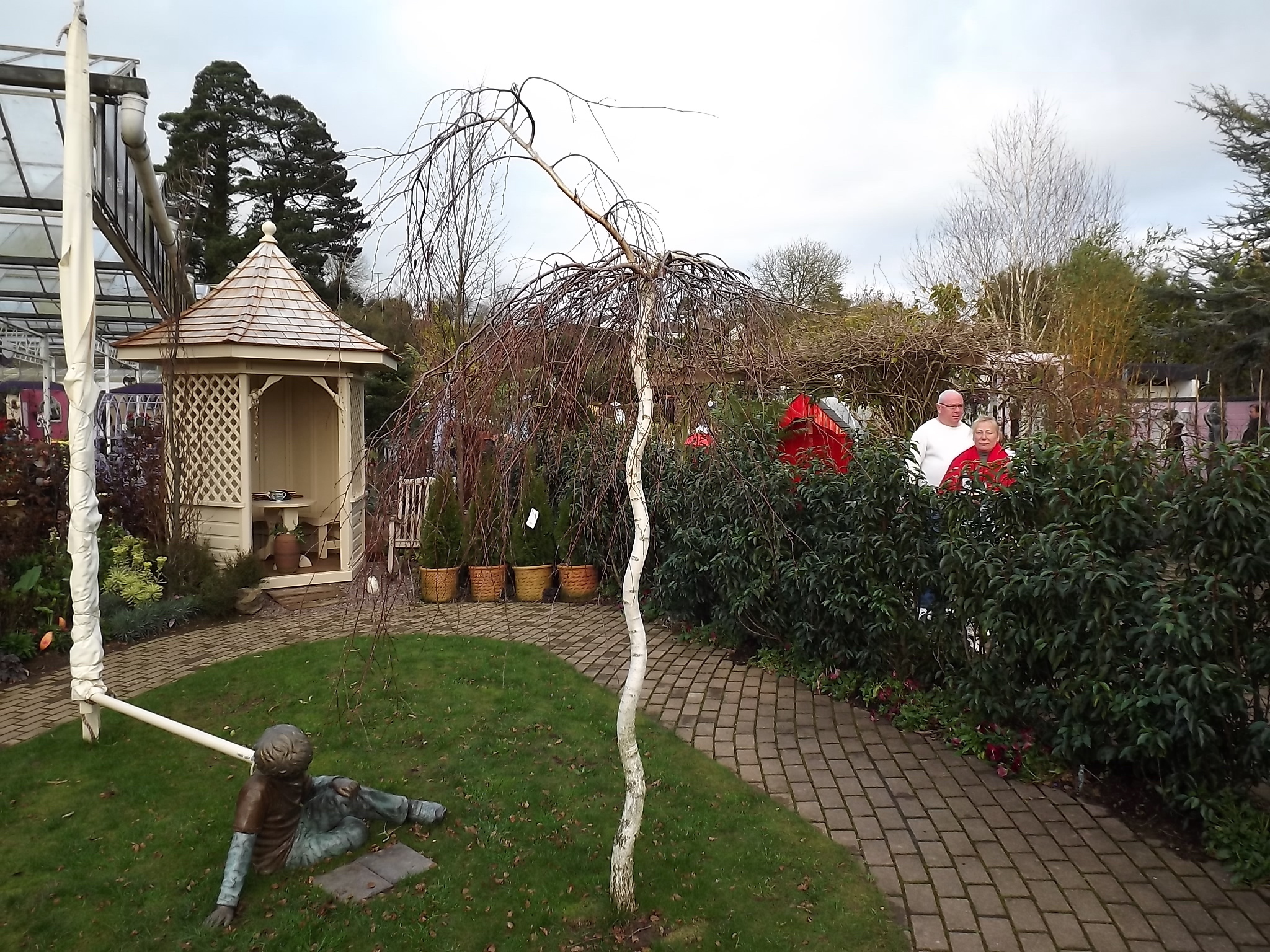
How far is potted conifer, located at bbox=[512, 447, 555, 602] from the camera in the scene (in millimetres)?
8523

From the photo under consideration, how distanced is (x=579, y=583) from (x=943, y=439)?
4392 mm

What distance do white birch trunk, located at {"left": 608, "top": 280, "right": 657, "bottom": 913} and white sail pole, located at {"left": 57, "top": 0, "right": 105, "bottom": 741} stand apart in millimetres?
3570

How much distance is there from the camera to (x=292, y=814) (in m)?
3.36

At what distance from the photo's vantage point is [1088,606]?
3.55 m

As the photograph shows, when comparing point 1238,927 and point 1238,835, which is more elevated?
point 1238,835

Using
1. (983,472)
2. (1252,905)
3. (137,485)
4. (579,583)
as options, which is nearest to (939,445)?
(983,472)

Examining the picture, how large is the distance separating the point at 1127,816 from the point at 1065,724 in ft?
1.51

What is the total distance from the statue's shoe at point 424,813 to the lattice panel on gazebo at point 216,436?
20.2 feet

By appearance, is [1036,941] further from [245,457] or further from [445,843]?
[245,457]

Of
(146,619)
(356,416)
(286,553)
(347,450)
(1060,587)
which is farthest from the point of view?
(356,416)

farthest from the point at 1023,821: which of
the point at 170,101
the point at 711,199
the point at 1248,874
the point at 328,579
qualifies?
the point at 170,101

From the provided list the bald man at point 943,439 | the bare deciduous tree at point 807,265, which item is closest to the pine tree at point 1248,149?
the bare deciduous tree at point 807,265

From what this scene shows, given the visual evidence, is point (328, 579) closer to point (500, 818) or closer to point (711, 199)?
point (500, 818)

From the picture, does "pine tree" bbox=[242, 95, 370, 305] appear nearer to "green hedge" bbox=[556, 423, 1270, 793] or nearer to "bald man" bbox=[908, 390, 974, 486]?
"green hedge" bbox=[556, 423, 1270, 793]
